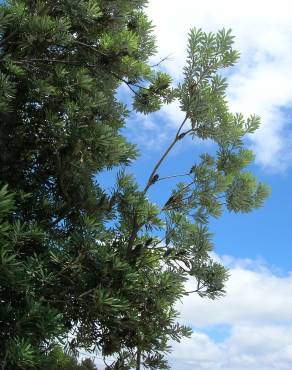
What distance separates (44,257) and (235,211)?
2.85 metres

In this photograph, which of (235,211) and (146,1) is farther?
(146,1)

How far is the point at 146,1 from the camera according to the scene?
30.1 ft

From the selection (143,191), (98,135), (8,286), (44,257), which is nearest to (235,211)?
(143,191)

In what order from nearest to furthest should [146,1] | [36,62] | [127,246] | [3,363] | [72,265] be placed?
[3,363] < [72,265] < [127,246] < [36,62] < [146,1]

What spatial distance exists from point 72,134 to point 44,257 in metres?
1.68

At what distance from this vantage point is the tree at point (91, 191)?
6.18 m

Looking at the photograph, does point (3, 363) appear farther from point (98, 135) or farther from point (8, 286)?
point (98, 135)

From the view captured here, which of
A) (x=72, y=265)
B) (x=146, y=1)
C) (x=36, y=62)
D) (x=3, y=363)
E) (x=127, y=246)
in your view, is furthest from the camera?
(x=146, y=1)

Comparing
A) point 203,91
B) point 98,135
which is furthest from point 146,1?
point 98,135

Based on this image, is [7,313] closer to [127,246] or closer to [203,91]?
[127,246]

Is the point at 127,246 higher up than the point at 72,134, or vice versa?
the point at 72,134

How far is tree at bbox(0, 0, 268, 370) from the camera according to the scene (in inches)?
243

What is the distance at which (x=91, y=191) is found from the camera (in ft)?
24.7

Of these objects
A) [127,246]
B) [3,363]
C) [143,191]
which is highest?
[143,191]
